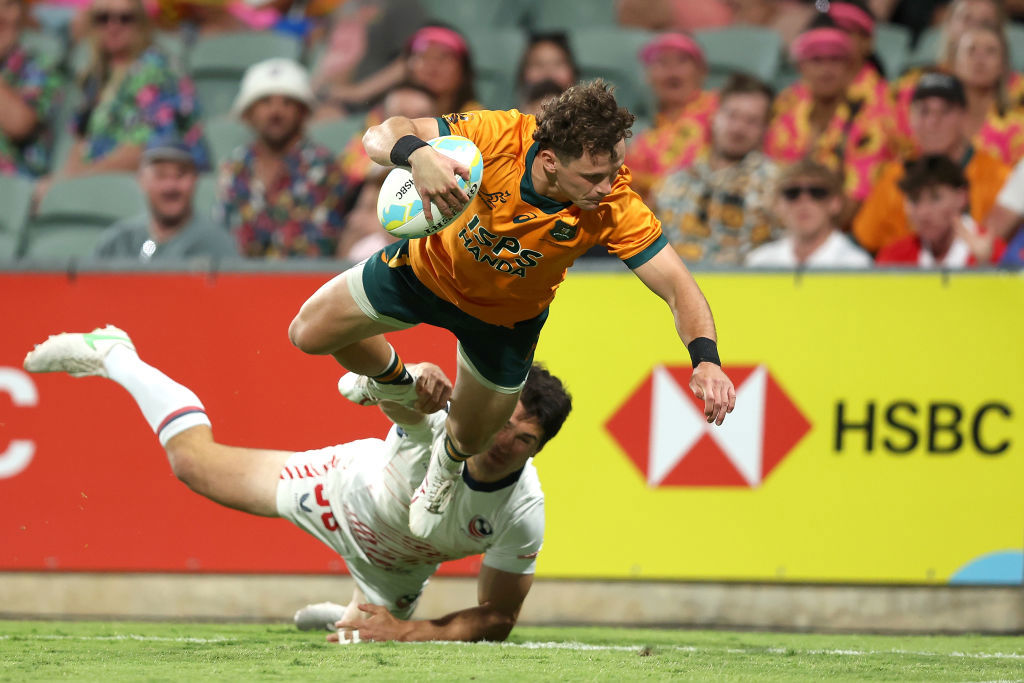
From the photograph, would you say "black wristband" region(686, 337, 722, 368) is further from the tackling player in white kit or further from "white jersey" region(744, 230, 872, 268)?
"white jersey" region(744, 230, 872, 268)

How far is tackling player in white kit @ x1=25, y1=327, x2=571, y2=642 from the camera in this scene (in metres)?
5.88

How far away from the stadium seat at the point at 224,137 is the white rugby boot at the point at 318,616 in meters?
4.78

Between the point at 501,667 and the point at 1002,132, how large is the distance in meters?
5.45

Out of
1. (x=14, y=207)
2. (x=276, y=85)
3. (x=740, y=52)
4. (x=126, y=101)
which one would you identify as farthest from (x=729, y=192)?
(x=14, y=207)

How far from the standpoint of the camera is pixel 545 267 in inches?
206

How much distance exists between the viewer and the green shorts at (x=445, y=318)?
18.2 feet

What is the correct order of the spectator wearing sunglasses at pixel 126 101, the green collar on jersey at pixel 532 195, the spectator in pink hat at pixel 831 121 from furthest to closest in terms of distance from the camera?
1. the spectator wearing sunglasses at pixel 126 101
2. the spectator in pink hat at pixel 831 121
3. the green collar on jersey at pixel 532 195

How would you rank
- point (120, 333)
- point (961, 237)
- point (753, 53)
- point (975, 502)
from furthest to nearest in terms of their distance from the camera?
point (753, 53), point (961, 237), point (975, 502), point (120, 333)

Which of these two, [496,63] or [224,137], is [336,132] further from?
[496,63]

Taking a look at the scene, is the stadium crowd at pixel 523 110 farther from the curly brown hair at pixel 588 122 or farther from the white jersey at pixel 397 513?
the curly brown hair at pixel 588 122

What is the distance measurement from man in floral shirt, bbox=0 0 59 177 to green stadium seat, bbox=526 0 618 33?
4.06 meters

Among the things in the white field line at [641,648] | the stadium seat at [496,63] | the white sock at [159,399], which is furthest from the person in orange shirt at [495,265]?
the stadium seat at [496,63]

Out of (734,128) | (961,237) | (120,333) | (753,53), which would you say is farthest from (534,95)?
(120,333)

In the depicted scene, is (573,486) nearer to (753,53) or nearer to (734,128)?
(734,128)
